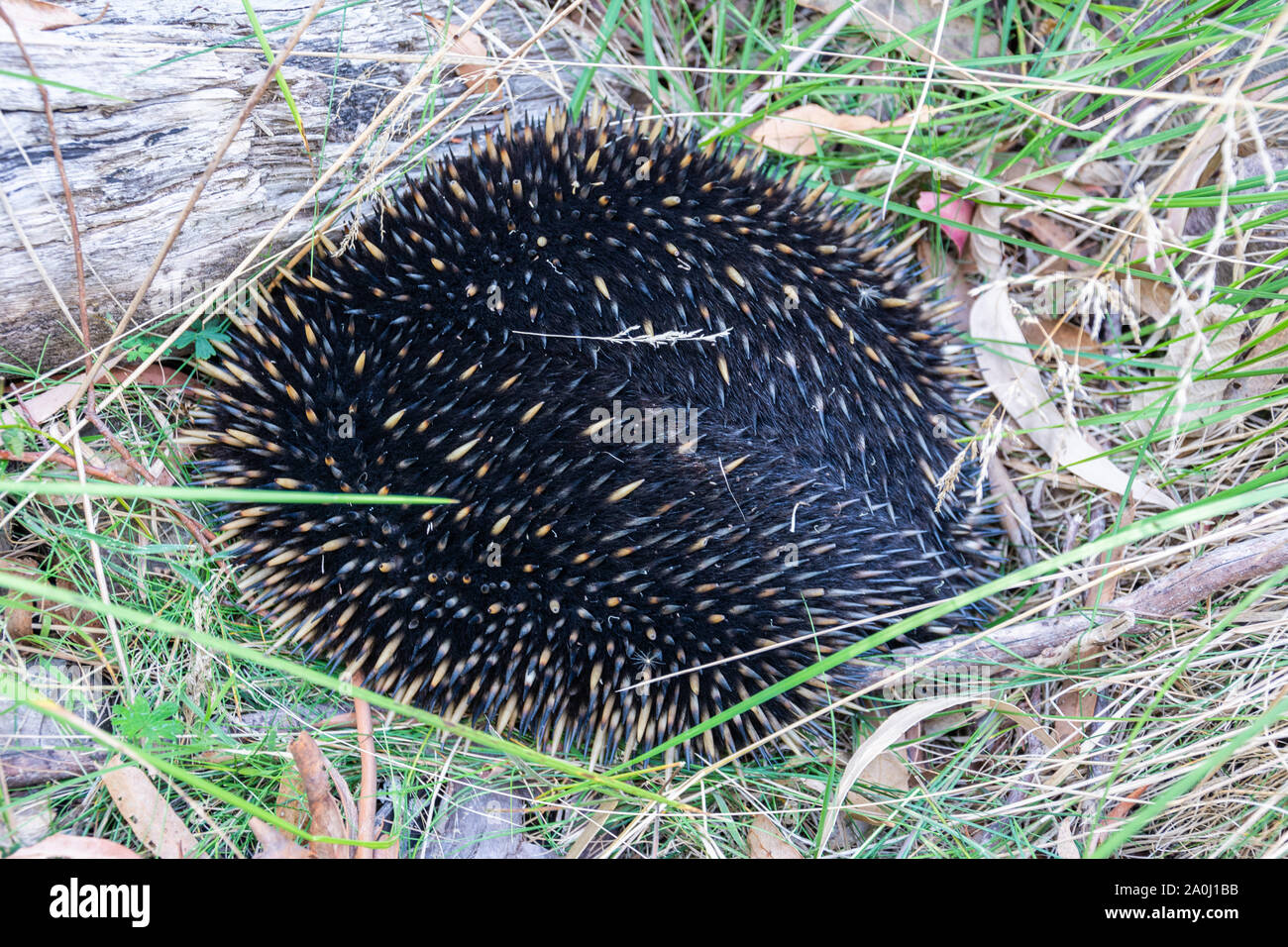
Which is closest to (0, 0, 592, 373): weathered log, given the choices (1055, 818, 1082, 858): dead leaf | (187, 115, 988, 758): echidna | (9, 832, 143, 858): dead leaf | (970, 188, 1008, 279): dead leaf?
(187, 115, 988, 758): echidna

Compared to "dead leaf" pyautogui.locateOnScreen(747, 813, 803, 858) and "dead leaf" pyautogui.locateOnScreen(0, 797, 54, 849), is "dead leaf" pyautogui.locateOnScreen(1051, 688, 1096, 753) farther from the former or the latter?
"dead leaf" pyautogui.locateOnScreen(0, 797, 54, 849)

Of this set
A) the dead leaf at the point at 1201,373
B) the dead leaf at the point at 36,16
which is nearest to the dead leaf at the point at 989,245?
the dead leaf at the point at 1201,373

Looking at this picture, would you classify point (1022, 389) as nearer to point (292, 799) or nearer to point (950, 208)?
point (950, 208)

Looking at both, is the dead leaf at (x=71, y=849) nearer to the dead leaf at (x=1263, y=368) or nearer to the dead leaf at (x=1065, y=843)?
the dead leaf at (x=1065, y=843)

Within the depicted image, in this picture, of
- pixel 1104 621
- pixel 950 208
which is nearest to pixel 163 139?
pixel 950 208

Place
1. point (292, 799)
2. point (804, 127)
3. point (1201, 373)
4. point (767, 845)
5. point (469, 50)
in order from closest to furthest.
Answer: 1. point (292, 799)
2. point (767, 845)
3. point (1201, 373)
4. point (469, 50)
5. point (804, 127)

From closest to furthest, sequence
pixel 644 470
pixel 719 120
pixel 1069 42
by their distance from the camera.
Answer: pixel 644 470 → pixel 1069 42 → pixel 719 120

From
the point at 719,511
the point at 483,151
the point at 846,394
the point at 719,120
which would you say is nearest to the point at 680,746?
the point at 719,511

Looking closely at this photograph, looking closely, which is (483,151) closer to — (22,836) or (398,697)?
(398,697)
